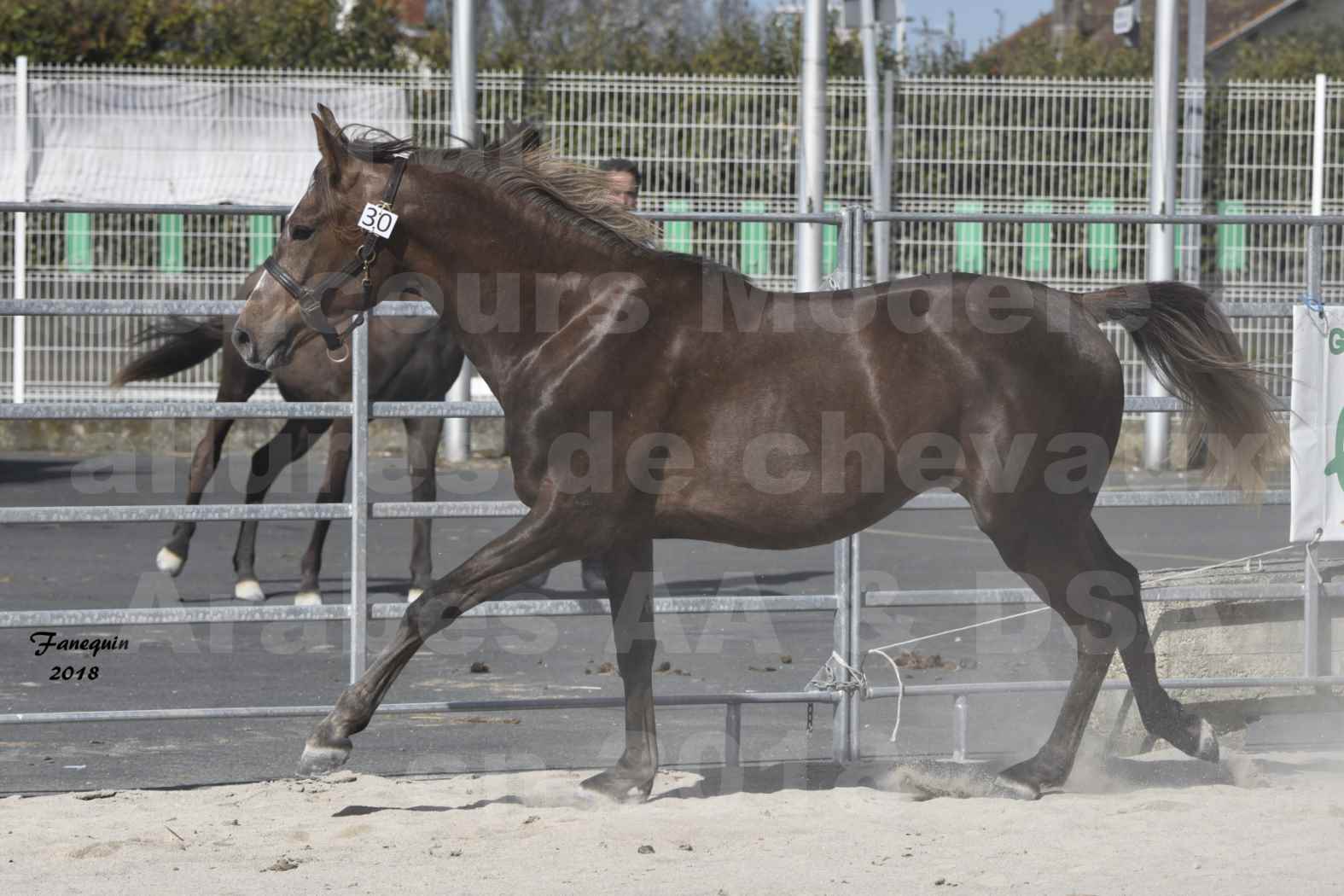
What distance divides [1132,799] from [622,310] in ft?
6.97

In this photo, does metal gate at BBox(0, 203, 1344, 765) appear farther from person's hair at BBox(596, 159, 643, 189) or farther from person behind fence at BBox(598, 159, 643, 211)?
person's hair at BBox(596, 159, 643, 189)

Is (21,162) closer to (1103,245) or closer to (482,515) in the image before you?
(1103,245)

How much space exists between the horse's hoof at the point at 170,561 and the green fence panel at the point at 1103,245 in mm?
8501

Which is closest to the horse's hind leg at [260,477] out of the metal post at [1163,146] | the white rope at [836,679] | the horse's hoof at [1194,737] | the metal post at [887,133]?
the white rope at [836,679]

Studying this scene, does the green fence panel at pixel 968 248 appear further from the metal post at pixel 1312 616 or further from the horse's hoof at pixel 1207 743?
the horse's hoof at pixel 1207 743

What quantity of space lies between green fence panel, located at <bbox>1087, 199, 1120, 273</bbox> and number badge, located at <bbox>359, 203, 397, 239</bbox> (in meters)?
10.7

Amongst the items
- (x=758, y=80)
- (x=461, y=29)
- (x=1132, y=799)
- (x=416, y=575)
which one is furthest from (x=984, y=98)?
(x=1132, y=799)

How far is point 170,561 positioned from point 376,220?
4679mm

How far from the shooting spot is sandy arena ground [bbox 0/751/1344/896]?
443 cm

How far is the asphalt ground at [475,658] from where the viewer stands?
616 cm

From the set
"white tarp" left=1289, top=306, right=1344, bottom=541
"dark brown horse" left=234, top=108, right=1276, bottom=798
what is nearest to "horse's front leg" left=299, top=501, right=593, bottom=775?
"dark brown horse" left=234, top=108, right=1276, bottom=798

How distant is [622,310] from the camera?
5.16m

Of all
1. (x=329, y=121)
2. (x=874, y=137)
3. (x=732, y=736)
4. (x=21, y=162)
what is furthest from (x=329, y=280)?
(x=21, y=162)

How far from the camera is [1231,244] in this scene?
15141 millimetres
